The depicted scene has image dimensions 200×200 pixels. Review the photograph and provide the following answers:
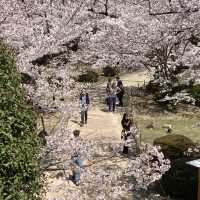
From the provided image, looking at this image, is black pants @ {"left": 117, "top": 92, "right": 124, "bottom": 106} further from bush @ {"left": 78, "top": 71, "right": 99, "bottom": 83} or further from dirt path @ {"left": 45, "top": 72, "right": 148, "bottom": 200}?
bush @ {"left": 78, "top": 71, "right": 99, "bottom": 83}

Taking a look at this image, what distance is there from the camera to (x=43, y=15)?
24484mm

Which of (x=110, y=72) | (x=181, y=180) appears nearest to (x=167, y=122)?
(x=181, y=180)

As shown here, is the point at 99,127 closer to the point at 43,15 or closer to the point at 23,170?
the point at 43,15

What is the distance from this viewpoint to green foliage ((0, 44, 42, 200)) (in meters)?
4.95

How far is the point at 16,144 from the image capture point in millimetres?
5172

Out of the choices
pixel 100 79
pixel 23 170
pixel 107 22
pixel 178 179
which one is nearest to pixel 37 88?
pixel 178 179

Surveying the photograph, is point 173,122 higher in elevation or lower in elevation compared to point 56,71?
lower

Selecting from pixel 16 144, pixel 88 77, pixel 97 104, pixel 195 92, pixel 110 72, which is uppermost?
pixel 16 144

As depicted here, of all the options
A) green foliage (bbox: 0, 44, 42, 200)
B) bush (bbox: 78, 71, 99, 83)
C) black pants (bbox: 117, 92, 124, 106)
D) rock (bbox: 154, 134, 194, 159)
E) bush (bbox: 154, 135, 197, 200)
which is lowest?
bush (bbox: 154, 135, 197, 200)

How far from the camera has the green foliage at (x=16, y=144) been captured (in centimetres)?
495

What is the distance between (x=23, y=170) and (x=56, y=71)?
35.4ft

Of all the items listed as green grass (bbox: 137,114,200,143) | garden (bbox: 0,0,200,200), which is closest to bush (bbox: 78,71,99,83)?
garden (bbox: 0,0,200,200)

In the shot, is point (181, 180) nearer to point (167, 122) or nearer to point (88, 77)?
point (167, 122)

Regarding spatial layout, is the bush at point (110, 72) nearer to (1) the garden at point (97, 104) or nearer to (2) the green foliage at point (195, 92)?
(1) the garden at point (97, 104)
